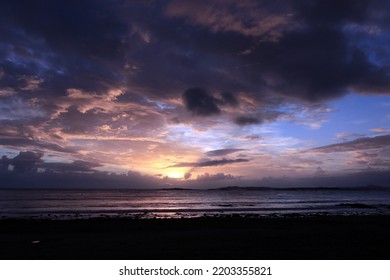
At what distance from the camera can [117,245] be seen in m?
16.5

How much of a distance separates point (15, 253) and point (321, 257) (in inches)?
537

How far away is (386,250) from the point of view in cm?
1481

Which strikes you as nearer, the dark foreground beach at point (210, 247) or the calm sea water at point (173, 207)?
the dark foreground beach at point (210, 247)

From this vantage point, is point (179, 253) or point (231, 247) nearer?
point (179, 253)

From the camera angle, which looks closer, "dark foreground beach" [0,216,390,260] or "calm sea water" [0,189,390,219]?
"dark foreground beach" [0,216,390,260]

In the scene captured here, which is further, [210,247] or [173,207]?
A: [173,207]

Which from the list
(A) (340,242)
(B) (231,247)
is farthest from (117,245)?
(A) (340,242)
